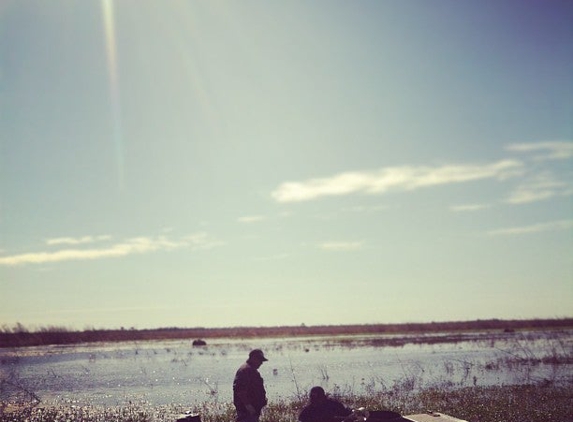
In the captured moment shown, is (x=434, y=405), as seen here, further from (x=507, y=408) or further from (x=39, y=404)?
(x=39, y=404)

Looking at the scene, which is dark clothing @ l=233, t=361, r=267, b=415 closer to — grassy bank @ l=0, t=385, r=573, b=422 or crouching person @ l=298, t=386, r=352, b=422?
crouching person @ l=298, t=386, r=352, b=422

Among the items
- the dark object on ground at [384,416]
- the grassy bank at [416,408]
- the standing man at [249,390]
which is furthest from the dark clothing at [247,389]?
the grassy bank at [416,408]

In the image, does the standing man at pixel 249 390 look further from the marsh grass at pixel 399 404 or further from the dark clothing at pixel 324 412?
the marsh grass at pixel 399 404

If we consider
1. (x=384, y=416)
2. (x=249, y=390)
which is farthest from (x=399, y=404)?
(x=384, y=416)

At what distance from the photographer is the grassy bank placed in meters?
15.0

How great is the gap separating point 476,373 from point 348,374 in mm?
6074

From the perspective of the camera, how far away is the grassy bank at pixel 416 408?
15.0 meters

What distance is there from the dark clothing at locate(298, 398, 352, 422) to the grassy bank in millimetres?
5106

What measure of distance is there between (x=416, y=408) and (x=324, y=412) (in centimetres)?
727

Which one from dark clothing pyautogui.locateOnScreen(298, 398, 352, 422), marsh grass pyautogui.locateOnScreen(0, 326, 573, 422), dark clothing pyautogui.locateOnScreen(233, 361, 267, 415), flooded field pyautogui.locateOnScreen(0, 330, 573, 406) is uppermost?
dark clothing pyautogui.locateOnScreen(233, 361, 267, 415)

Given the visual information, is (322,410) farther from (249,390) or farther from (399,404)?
(399,404)

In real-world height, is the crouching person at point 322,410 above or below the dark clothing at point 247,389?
below

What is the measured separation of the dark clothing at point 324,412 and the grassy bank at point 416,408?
511cm

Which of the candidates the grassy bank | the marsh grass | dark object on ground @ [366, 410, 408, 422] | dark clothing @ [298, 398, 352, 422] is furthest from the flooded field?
dark object on ground @ [366, 410, 408, 422]
